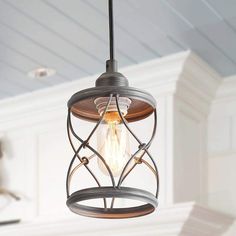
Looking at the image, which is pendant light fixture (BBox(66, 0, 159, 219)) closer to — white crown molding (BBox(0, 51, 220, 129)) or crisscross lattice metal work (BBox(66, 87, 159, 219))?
crisscross lattice metal work (BBox(66, 87, 159, 219))

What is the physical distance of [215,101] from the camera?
3031mm

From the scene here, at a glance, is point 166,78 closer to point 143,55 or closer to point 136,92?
point 143,55

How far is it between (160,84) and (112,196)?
62.5 inches

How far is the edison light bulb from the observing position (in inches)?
52.5

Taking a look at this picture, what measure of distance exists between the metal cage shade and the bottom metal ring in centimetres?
20

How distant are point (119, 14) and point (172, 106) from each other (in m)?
0.65

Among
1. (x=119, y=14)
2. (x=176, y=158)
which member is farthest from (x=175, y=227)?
(x=119, y=14)

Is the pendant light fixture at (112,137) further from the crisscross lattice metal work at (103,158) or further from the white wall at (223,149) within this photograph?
the white wall at (223,149)

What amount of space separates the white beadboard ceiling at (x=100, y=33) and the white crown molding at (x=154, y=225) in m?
0.68

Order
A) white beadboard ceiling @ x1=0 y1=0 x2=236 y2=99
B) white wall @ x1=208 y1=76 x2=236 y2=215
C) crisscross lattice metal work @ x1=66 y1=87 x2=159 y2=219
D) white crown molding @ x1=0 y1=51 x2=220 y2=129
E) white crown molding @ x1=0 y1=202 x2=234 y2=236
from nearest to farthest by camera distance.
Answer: crisscross lattice metal work @ x1=66 y1=87 x2=159 y2=219 < white beadboard ceiling @ x1=0 y1=0 x2=236 y2=99 < white crown molding @ x1=0 y1=202 x2=234 y2=236 < white crown molding @ x1=0 y1=51 x2=220 y2=129 < white wall @ x1=208 y1=76 x2=236 y2=215

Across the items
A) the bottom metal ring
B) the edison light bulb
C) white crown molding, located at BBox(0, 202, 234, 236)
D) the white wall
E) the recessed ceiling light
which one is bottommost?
the bottom metal ring

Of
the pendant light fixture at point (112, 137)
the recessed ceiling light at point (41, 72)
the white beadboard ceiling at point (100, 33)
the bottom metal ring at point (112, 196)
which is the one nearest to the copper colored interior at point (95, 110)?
the pendant light fixture at point (112, 137)

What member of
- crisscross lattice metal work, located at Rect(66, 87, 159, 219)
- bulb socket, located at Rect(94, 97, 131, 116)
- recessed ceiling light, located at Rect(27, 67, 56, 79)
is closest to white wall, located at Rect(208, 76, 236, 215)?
recessed ceiling light, located at Rect(27, 67, 56, 79)

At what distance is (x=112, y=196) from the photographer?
1.28 metres
